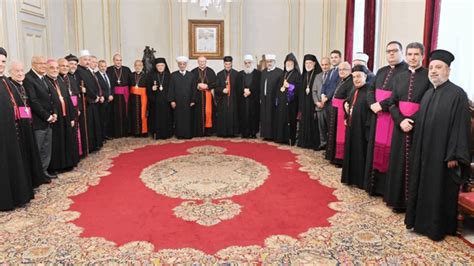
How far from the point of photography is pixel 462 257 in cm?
347

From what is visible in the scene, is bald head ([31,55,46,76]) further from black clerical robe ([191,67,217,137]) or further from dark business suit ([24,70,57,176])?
black clerical robe ([191,67,217,137])

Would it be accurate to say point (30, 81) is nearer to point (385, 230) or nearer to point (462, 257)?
point (385, 230)

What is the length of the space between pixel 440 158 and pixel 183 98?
20.6 ft

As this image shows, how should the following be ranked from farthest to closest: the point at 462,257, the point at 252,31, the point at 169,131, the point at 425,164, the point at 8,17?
the point at 252,31
the point at 169,131
the point at 8,17
the point at 425,164
the point at 462,257

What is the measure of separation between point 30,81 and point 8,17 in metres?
2.09

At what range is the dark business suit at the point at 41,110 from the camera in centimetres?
546

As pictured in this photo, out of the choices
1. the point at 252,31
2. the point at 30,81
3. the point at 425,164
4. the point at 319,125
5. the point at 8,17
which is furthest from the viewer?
the point at 252,31

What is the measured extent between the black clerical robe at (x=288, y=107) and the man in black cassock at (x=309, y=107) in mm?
323

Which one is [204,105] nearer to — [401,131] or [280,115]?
[280,115]

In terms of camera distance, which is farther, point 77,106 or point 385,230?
point 77,106

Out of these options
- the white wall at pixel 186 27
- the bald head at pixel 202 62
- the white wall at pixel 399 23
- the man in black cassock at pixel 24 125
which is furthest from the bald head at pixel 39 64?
the white wall at pixel 399 23

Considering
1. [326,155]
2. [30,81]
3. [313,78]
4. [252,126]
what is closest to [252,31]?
[252,126]

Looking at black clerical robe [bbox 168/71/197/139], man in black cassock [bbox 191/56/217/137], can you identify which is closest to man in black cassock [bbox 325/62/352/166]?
man in black cassock [bbox 191/56/217/137]

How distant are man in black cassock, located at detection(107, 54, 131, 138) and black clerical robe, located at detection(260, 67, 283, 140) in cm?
315
